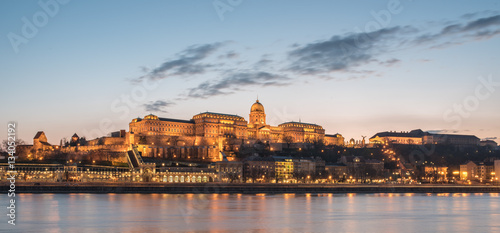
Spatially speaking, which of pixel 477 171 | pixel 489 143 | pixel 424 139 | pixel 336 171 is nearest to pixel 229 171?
pixel 336 171

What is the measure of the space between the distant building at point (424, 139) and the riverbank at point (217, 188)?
196ft

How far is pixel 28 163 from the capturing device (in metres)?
70.8

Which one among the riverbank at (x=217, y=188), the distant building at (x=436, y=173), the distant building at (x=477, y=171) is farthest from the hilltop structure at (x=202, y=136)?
the distant building at (x=477, y=171)

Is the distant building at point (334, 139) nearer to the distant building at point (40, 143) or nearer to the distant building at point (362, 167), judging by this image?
the distant building at point (362, 167)

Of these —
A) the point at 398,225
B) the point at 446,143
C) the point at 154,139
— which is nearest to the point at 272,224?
the point at 398,225

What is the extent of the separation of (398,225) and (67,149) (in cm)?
6788

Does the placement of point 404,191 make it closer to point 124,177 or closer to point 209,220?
point 124,177

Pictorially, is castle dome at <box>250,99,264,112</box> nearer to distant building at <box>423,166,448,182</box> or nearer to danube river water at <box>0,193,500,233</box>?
distant building at <box>423,166,448,182</box>

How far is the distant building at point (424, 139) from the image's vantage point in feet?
436

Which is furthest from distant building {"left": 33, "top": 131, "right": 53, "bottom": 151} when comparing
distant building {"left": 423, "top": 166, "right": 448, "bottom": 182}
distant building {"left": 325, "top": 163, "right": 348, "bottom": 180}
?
distant building {"left": 423, "top": 166, "right": 448, "bottom": 182}

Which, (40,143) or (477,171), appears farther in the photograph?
(477,171)

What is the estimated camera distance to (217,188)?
6225cm

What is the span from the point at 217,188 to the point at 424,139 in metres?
84.8

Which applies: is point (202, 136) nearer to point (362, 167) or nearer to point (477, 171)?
point (362, 167)
